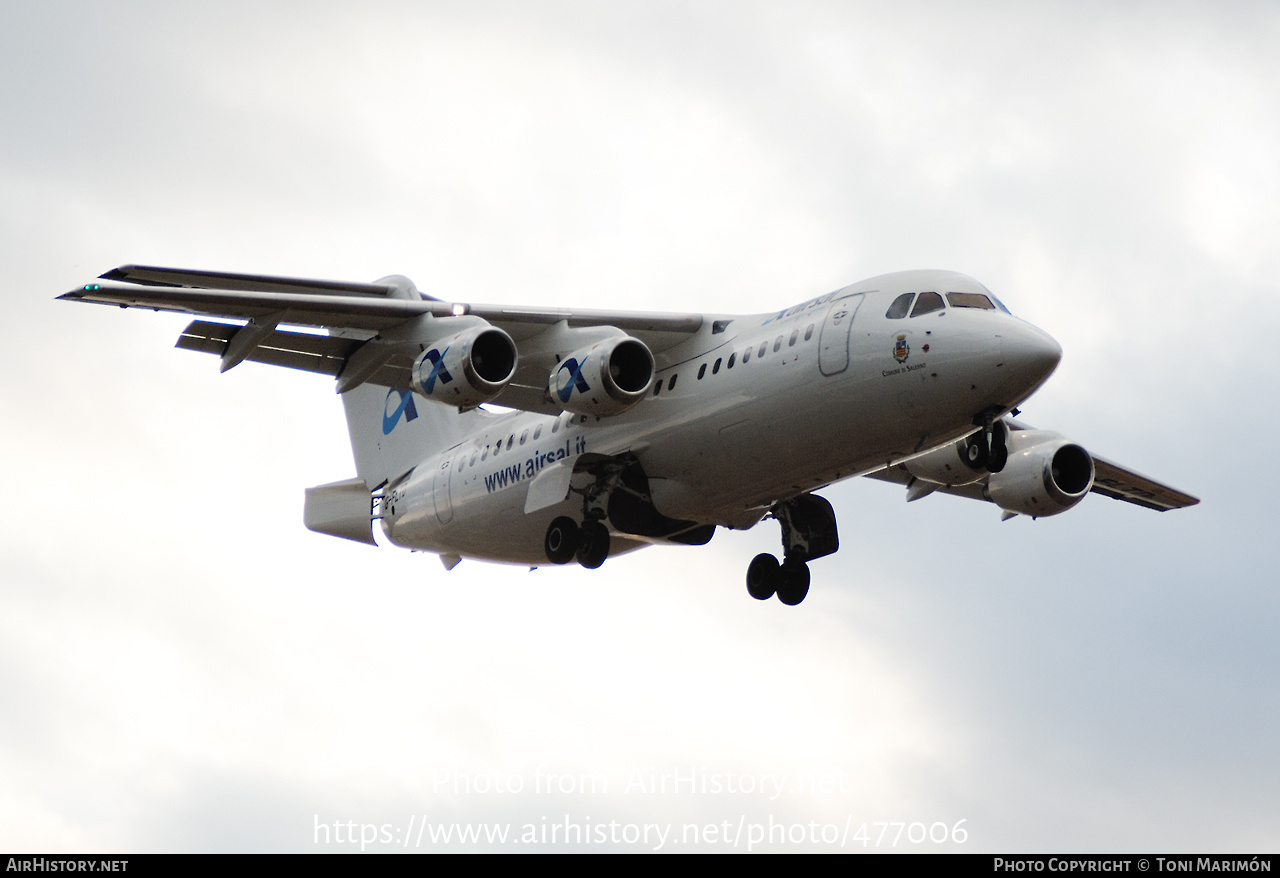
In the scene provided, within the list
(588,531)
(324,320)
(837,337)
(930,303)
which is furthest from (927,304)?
(324,320)

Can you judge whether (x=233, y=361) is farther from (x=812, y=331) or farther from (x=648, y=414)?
(x=812, y=331)

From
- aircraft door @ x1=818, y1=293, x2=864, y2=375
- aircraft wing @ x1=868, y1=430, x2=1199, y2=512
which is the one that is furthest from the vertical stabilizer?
aircraft door @ x1=818, y1=293, x2=864, y2=375

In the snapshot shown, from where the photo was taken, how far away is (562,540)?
1596 cm

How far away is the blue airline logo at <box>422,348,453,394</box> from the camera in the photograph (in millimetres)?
14070

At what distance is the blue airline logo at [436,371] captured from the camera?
46.2ft

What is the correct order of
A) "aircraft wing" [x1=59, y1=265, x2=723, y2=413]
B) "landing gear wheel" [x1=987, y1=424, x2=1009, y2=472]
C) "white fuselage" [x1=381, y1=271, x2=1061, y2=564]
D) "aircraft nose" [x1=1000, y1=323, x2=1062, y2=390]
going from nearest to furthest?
"aircraft nose" [x1=1000, y1=323, x2=1062, y2=390] → "white fuselage" [x1=381, y1=271, x2=1061, y2=564] → "landing gear wheel" [x1=987, y1=424, x2=1009, y2=472] → "aircraft wing" [x1=59, y1=265, x2=723, y2=413]

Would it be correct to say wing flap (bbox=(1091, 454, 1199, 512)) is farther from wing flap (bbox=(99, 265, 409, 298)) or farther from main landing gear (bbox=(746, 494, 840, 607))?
wing flap (bbox=(99, 265, 409, 298))

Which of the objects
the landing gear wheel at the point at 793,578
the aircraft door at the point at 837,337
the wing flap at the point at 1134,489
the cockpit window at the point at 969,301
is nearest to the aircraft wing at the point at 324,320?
the aircraft door at the point at 837,337

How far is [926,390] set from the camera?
13.3 m

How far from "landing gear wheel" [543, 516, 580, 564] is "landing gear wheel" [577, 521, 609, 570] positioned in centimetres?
11

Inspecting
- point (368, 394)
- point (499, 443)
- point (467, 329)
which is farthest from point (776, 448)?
point (368, 394)

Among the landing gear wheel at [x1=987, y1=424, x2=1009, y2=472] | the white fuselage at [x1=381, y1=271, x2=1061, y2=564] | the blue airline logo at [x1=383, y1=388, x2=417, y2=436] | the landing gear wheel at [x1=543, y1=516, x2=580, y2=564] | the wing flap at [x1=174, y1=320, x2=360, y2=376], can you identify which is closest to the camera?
the white fuselage at [x1=381, y1=271, x2=1061, y2=564]

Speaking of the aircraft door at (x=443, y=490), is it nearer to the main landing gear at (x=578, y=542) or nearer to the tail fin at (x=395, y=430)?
the tail fin at (x=395, y=430)

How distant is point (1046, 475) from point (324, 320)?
7.62 m
